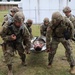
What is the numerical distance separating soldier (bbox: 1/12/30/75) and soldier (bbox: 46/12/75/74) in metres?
0.63

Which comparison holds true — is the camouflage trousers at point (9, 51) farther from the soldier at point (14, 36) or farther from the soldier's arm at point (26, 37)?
the soldier's arm at point (26, 37)

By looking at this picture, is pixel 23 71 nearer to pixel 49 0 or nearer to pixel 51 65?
pixel 51 65

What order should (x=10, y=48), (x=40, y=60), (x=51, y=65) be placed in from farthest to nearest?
1. (x=40, y=60)
2. (x=51, y=65)
3. (x=10, y=48)

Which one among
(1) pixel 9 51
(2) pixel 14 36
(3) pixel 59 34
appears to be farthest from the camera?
(3) pixel 59 34

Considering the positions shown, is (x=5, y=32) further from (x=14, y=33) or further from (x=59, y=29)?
(x=59, y=29)

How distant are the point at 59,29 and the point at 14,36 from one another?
4.00 ft

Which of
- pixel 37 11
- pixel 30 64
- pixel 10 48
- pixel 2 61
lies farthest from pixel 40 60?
pixel 37 11

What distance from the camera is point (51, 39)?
312 inches

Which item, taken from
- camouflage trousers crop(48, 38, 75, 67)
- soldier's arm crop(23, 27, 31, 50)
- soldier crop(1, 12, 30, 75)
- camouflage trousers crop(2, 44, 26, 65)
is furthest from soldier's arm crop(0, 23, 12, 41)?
camouflage trousers crop(48, 38, 75, 67)

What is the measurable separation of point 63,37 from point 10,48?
4.85 feet

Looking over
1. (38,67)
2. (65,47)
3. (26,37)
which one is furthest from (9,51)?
(65,47)

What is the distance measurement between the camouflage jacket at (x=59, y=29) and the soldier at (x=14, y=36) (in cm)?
60

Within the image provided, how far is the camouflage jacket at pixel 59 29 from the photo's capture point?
736cm

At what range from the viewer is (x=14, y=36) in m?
7.16
